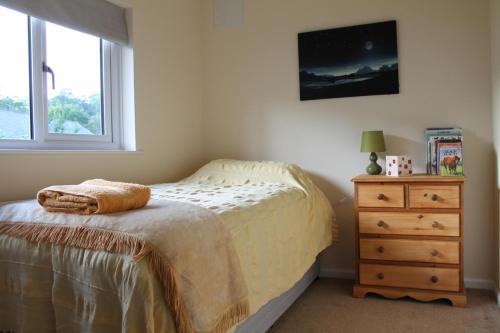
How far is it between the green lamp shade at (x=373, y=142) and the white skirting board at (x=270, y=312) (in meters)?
0.96

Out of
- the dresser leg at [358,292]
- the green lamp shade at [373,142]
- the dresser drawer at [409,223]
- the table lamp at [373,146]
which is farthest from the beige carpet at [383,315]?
the green lamp shade at [373,142]

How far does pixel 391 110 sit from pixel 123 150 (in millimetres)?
1888

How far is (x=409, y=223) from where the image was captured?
2430 mm

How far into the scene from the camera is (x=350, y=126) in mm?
2959

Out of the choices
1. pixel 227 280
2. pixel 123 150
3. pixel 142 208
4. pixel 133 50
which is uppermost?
pixel 133 50

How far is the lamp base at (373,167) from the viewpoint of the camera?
107 inches

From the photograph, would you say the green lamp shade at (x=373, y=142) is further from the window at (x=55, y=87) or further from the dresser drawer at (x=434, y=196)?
Result: the window at (x=55, y=87)

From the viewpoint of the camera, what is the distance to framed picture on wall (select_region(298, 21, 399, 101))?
2.84 m

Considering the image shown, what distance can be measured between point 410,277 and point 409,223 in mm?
332

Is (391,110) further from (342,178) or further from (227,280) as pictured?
(227,280)

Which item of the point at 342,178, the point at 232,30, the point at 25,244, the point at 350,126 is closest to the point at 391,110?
the point at 350,126

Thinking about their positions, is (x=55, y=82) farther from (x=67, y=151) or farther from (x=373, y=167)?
(x=373, y=167)

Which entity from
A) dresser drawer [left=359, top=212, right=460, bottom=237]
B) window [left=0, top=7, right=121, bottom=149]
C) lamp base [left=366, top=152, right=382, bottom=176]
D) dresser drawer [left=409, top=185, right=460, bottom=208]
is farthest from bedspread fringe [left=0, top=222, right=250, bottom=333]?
lamp base [left=366, top=152, right=382, bottom=176]

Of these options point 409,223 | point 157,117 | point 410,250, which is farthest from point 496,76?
point 157,117
